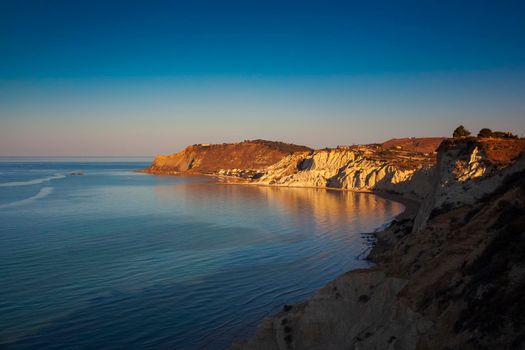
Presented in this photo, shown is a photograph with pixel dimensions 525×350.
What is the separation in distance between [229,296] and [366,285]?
29.7 ft

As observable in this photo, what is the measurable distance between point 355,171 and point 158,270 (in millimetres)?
72607

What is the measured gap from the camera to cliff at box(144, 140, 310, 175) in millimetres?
167125

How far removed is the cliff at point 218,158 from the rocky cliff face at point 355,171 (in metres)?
46.4

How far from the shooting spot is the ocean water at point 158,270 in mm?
17922

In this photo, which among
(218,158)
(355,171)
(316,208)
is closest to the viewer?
(316,208)

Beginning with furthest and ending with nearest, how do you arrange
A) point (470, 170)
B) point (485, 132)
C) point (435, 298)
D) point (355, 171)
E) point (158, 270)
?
point (355, 171) < point (485, 132) < point (470, 170) < point (158, 270) < point (435, 298)

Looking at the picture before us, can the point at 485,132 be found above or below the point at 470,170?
above

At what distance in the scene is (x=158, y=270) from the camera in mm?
27016

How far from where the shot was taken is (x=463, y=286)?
37.8 ft

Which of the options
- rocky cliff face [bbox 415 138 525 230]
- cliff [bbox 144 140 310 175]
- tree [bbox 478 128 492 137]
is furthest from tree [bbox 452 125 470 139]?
cliff [bbox 144 140 310 175]

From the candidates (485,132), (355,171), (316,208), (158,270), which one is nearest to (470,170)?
(485,132)

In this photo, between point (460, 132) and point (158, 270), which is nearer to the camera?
point (158, 270)

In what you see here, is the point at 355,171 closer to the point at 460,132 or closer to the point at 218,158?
the point at 460,132

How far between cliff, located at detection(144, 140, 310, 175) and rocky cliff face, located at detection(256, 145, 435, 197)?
46394mm
